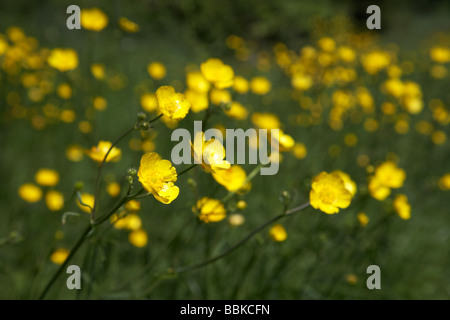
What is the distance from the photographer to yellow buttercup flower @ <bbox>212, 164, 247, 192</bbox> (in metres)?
1.44

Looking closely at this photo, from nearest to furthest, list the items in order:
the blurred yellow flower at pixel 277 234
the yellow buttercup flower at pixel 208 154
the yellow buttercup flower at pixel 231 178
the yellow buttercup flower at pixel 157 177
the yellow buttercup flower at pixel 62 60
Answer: the yellow buttercup flower at pixel 157 177 < the yellow buttercup flower at pixel 208 154 < the yellow buttercup flower at pixel 231 178 < the blurred yellow flower at pixel 277 234 < the yellow buttercup flower at pixel 62 60

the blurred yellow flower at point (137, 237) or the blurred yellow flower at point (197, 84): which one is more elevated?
the blurred yellow flower at point (197, 84)

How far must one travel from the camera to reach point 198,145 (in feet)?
3.57

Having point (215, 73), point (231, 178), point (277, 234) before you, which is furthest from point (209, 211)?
point (215, 73)

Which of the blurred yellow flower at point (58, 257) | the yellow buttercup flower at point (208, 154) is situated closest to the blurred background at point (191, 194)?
the blurred yellow flower at point (58, 257)

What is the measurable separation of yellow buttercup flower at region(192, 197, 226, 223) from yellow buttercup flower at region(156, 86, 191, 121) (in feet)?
1.29

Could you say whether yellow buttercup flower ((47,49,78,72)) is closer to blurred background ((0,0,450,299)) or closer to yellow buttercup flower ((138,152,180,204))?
blurred background ((0,0,450,299))

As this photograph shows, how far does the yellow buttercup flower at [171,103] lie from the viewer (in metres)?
1.05

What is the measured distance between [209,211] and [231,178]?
0.71ft

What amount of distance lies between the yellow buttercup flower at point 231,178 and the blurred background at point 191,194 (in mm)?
54

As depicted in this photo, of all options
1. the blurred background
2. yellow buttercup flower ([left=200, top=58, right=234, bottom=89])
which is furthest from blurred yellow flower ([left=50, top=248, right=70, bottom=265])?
yellow buttercup flower ([left=200, top=58, right=234, bottom=89])

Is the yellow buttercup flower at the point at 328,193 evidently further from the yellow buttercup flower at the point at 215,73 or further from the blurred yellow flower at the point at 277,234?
the yellow buttercup flower at the point at 215,73

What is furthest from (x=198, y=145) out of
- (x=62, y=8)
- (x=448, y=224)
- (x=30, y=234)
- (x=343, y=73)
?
(x=62, y=8)

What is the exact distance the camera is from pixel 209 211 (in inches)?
56.6
